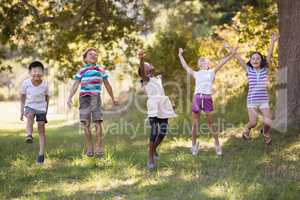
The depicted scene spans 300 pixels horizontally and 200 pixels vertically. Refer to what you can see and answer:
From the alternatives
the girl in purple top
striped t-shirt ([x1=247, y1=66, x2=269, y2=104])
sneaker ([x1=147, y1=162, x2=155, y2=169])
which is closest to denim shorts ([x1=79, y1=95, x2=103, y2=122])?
sneaker ([x1=147, y1=162, x2=155, y2=169])

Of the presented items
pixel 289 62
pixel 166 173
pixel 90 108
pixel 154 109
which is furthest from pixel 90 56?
pixel 289 62

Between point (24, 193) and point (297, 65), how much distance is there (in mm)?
6684

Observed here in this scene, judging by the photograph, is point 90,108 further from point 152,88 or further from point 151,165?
point 151,165

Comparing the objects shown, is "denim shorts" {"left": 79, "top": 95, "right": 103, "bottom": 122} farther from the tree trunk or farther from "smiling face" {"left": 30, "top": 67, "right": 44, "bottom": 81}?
the tree trunk

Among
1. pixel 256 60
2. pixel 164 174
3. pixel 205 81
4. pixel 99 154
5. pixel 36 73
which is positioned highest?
pixel 256 60

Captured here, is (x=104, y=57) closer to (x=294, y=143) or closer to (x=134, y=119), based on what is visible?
(x=134, y=119)

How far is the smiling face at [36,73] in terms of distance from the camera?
8281 millimetres

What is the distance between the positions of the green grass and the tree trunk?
48 cm

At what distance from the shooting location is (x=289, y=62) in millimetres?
10555

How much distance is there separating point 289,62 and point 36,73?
18.3 feet

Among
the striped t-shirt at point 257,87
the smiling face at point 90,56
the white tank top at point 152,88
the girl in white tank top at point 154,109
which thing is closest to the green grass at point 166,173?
the girl in white tank top at point 154,109

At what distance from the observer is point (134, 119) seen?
18.6m

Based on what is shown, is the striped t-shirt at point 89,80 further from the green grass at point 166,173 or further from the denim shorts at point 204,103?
the denim shorts at point 204,103

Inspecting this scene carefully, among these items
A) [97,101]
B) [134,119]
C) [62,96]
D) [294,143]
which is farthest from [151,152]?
[62,96]
